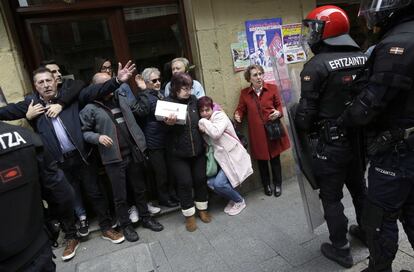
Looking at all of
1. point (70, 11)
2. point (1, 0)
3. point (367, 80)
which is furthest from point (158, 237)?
point (1, 0)

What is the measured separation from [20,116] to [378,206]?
3296 mm

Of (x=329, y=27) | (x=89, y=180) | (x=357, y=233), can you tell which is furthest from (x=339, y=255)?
(x=89, y=180)

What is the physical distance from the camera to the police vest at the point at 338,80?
2.30m

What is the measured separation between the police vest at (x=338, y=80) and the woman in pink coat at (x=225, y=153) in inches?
53.0

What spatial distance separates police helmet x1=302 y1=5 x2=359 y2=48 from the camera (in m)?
2.34

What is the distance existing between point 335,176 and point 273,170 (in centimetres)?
175

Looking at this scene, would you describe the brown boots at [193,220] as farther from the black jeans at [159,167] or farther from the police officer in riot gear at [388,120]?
the police officer in riot gear at [388,120]

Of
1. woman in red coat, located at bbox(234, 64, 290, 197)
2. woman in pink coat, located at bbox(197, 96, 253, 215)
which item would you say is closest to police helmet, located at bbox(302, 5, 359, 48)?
woman in pink coat, located at bbox(197, 96, 253, 215)

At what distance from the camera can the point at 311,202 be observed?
9.22ft

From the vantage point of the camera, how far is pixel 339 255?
2.61 metres

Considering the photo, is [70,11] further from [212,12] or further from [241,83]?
[241,83]

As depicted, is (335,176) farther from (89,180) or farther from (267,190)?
(89,180)

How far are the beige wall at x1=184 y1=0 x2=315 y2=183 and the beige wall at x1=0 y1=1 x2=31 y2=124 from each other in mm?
2069

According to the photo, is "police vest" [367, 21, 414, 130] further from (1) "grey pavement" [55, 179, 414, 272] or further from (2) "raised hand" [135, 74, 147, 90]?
(2) "raised hand" [135, 74, 147, 90]
